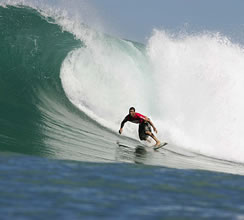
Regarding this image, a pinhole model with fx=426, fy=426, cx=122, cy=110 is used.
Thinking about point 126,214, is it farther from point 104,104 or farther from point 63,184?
point 104,104

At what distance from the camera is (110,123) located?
13.3m

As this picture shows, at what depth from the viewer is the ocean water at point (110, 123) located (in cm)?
441

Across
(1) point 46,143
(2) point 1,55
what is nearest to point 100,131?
(1) point 46,143

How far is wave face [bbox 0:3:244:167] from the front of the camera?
10.2 m

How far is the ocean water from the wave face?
0.16 feet

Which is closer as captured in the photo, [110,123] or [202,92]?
[110,123]

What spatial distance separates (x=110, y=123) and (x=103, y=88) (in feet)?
11.8

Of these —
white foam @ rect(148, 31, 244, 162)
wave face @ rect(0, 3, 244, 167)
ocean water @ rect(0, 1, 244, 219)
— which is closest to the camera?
ocean water @ rect(0, 1, 244, 219)

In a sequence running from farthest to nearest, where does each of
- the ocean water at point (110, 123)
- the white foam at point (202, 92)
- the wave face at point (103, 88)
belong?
the white foam at point (202, 92)
the wave face at point (103, 88)
the ocean water at point (110, 123)

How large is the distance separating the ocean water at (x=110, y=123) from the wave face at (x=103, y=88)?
0.05m

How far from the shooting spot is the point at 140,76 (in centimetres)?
1944

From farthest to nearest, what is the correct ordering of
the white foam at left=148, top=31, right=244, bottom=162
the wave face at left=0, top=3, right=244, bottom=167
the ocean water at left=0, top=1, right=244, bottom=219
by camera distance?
the white foam at left=148, top=31, right=244, bottom=162 → the wave face at left=0, top=3, right=244, bottom=167 → the ocean water at left=0, top=1, right=244, bottom=219

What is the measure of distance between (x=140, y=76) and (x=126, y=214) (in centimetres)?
1574

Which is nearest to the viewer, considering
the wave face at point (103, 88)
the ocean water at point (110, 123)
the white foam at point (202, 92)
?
the ocean water at point (110, 123)
